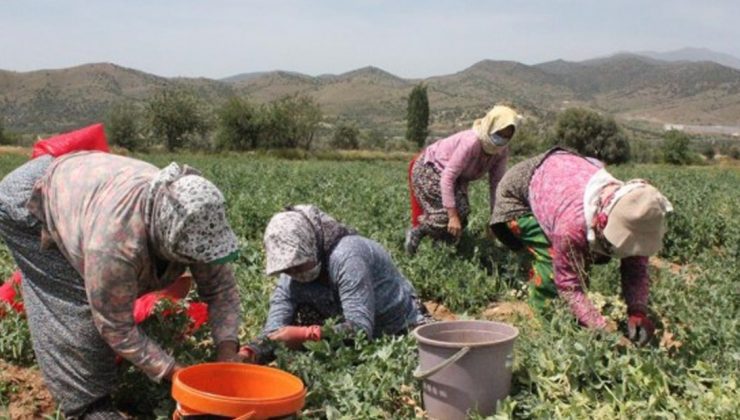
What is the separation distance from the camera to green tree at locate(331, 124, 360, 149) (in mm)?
59781

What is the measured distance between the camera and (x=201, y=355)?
11.7 ft

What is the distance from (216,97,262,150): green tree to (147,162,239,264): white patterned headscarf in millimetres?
50307

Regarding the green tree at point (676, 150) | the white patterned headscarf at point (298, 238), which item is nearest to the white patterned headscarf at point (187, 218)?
the white patterned headscarf at point (298, 238)

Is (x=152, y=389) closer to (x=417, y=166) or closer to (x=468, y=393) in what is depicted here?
(x=468, y=393)

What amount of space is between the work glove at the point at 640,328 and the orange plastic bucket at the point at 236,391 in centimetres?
161

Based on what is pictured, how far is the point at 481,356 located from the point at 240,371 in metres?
0.95

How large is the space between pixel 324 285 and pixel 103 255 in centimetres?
135

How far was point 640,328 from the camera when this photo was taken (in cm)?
362

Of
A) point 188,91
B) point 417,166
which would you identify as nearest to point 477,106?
point 188,91

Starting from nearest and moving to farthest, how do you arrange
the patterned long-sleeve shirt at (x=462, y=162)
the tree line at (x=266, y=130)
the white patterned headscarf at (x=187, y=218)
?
the white patterned headscarf at (x=187, y=218) < the patterned long-sleeve shirt at (x=462, y=162) < the tree line at (x=266, y=130)

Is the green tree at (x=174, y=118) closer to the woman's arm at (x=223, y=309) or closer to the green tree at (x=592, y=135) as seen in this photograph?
the green tree at (x=592, y=135)

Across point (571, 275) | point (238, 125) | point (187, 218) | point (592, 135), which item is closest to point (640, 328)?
point (571, 275)

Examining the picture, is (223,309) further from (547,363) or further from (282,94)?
(282,94)

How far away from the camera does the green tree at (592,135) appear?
53.1 meters
